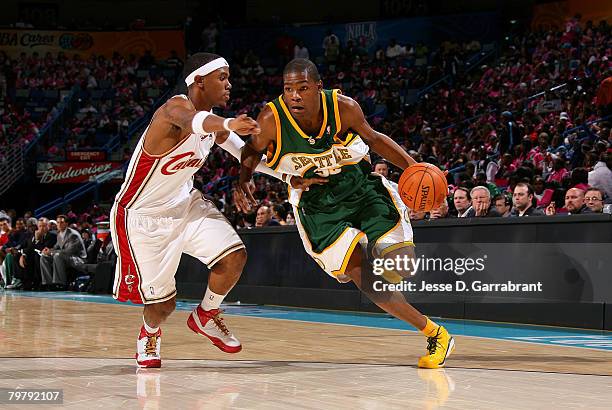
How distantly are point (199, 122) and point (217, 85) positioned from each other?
0.68 meters

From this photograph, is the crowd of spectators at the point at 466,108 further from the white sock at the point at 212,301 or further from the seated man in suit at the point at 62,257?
the white sock at the point at 212,301

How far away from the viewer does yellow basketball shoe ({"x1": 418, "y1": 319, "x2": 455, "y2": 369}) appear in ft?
15.8

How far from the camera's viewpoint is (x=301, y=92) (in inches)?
188

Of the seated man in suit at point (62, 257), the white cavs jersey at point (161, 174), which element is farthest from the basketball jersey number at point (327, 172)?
the seated man in suit at point (62, 257)

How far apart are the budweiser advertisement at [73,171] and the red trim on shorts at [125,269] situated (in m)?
16.2

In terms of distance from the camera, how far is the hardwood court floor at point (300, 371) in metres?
3.72

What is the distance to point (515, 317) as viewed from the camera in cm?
787

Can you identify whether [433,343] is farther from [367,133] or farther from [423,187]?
[367,133]

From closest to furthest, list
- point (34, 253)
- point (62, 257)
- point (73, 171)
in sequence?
point (62, 257)
point (34, 253)
point (73, 171)

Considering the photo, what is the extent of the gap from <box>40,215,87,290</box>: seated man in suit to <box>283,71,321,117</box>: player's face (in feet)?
32.0

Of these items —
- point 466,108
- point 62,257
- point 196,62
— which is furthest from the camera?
point 466,108

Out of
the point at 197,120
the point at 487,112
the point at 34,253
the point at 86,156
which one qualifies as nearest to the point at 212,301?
the point at 197,120

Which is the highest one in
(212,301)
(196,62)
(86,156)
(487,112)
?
(487,112)

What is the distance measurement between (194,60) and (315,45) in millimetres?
19069
